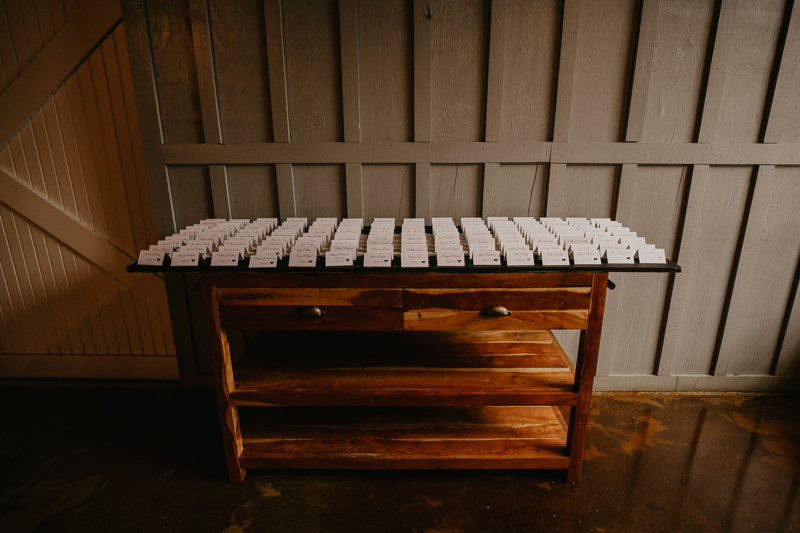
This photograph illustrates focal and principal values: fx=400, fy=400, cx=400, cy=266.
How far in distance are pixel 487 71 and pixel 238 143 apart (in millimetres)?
1384

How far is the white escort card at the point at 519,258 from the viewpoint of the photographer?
156 cm

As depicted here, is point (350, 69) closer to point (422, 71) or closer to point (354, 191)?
point (422, 71)

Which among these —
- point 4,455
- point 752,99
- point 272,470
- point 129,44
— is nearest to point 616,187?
point 752,99

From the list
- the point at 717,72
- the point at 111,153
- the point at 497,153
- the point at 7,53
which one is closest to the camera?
the point at 717,72

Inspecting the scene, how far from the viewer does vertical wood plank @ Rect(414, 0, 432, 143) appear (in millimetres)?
1996

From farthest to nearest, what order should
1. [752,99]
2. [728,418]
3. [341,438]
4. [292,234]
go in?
[728,418], [752,99], [341,438], [292,234]

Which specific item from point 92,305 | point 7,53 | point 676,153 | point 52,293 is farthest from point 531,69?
point 52,293

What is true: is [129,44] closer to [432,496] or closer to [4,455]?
[4,455]

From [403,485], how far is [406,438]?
0.21 meters

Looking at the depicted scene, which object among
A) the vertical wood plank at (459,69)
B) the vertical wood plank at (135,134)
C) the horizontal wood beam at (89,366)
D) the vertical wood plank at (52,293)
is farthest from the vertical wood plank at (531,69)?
the vertical wood plank at (52,293)

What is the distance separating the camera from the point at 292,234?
1829 mm

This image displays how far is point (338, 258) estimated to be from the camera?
1579 millimetres

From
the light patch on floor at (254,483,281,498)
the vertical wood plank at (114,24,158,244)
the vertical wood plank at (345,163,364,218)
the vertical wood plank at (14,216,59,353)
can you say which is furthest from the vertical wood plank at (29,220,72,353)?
the vertical wood plank at (345,163,364,218)

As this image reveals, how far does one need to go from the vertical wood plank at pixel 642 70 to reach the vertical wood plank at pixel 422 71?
3.46 feet
